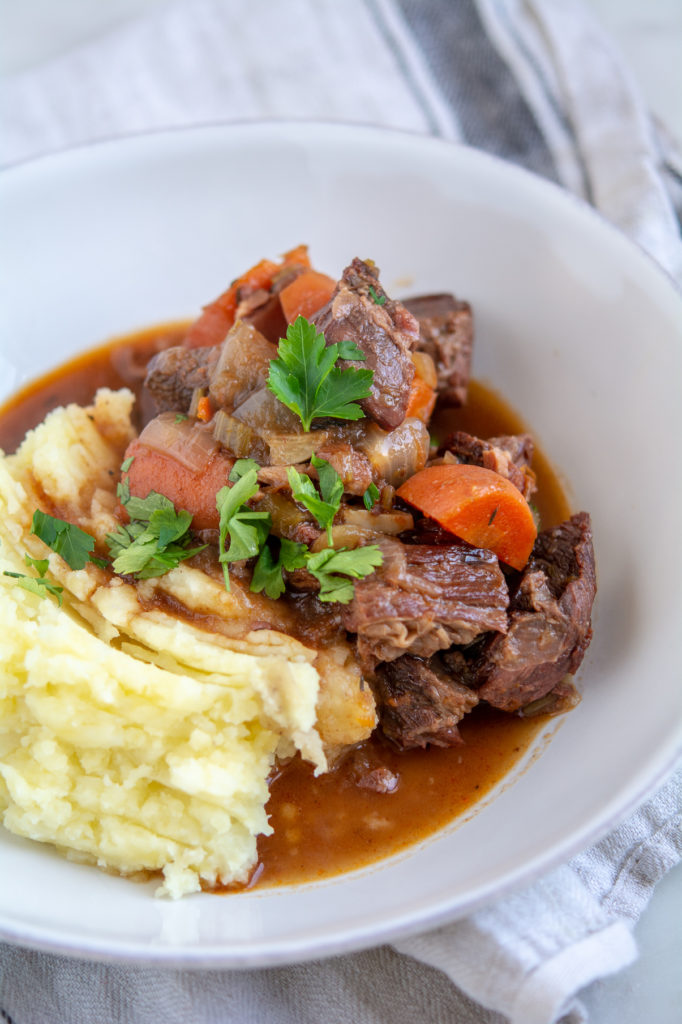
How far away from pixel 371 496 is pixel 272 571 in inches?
23.3

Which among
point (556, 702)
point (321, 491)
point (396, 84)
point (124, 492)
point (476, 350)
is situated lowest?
point (556, 702)

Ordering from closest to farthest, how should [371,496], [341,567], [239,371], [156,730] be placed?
1. [156,730]
2. [341,567]
3. [371,496]
4. [239,371]

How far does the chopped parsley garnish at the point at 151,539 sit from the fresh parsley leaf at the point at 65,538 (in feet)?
0.44

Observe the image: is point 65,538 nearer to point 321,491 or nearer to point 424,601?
point 321,491

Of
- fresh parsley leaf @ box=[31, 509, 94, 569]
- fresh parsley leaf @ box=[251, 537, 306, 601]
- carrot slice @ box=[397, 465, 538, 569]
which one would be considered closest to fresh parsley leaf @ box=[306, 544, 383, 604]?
fresh parsley leaf @ box=[251, 537, 306, 601]

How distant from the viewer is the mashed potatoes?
3.97 meters

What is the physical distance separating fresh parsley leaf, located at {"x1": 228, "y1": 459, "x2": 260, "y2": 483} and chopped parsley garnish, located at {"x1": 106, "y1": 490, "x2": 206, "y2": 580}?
31cm

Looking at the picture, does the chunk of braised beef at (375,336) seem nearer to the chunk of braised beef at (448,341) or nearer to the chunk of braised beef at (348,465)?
the chunk of braised beef at (348,465)

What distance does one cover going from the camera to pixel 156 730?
4016 millimetres

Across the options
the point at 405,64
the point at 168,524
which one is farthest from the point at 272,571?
the point at 405,64

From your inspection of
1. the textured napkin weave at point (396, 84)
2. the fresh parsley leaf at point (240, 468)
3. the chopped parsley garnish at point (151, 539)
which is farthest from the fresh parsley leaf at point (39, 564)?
the textured napkin weave at point (396, 84)

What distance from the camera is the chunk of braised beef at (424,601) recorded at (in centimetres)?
414

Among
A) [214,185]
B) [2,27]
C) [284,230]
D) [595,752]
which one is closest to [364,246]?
[284,230]

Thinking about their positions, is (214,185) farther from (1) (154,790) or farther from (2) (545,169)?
(1) (154,790)
